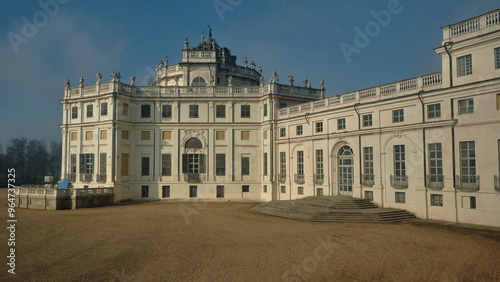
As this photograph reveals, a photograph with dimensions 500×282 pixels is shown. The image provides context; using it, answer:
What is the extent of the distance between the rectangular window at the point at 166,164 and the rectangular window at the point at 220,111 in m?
7.23

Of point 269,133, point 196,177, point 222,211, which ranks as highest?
point 269,133

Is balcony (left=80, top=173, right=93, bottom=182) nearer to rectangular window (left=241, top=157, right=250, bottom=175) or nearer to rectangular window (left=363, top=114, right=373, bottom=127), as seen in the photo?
rectangular window (left=241, top=157, right=250, bottom=175)

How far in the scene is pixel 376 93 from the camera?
1120 inches

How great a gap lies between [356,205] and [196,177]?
1866cm

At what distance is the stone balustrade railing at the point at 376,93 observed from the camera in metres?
25.0

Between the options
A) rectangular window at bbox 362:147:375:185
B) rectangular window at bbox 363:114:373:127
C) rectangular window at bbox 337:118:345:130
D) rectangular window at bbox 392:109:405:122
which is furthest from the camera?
rectangular window at bbox 337:118:345:130

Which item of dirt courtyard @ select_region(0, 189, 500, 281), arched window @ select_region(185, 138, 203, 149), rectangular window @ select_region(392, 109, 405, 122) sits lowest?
dirt courtyard @ select_region(0, 189, 500, 281)

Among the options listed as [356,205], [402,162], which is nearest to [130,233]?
[356,205]

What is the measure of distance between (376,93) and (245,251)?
61.6 ft

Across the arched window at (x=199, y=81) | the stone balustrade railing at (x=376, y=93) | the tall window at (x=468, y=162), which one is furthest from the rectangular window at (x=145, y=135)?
the tall window at (x=468, y=162)

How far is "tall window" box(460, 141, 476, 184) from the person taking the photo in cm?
2216

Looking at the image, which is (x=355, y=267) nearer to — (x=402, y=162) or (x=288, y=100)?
(x=402, y=162)

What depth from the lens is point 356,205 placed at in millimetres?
26516

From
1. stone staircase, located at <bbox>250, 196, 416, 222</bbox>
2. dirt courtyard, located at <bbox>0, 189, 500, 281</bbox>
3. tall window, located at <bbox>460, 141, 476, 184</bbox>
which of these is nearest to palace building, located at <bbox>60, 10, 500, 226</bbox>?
tall window, located at <bbox>460, 141, 476, 184</bbox>
